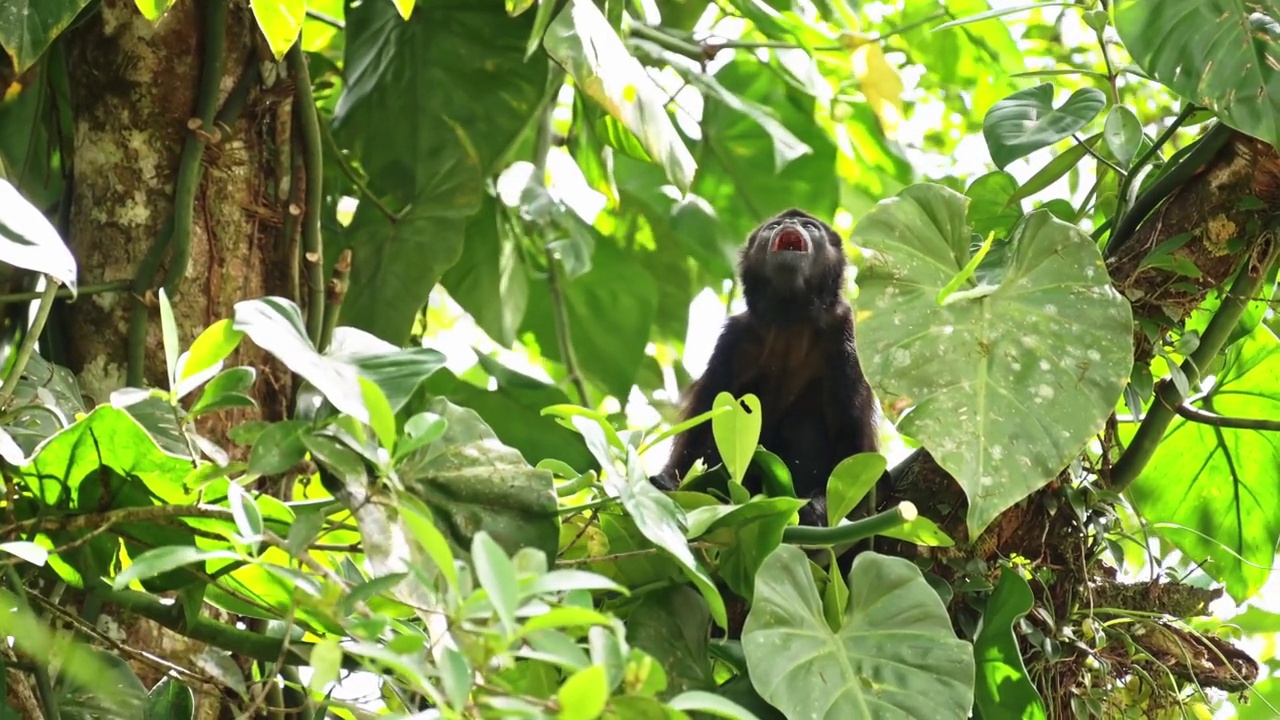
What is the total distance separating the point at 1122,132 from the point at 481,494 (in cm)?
101

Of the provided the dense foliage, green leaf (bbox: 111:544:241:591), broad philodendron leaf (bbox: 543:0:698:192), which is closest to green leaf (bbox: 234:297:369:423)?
the dense foliage

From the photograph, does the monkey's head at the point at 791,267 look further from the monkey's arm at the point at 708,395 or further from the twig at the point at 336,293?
the twig at the point at 336,293

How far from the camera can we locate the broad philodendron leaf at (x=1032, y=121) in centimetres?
172

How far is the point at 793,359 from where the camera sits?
2.93 meters

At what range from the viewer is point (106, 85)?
1.75m

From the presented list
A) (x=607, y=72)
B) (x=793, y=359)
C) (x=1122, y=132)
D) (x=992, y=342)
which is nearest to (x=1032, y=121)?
(x=1122, y=132)

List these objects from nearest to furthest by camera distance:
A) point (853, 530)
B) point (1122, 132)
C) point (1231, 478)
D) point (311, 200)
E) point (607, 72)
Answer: point (853, 530) < point (607, 72) < point (1122, 132) < point (311, 200) < point (1231, 478)

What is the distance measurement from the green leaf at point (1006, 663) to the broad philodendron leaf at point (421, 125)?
105 cm

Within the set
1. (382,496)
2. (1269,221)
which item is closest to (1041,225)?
(1269,221)

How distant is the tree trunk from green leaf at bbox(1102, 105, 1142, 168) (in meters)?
1.11

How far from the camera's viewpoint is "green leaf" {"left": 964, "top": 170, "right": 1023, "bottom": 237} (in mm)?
2068

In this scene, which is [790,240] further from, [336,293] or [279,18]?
[279,18]

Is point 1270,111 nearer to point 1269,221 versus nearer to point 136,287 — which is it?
point 1269,221

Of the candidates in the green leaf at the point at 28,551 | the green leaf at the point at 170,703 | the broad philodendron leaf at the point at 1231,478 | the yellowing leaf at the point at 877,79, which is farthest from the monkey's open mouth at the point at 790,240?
the green leaf at the point at 28,551
